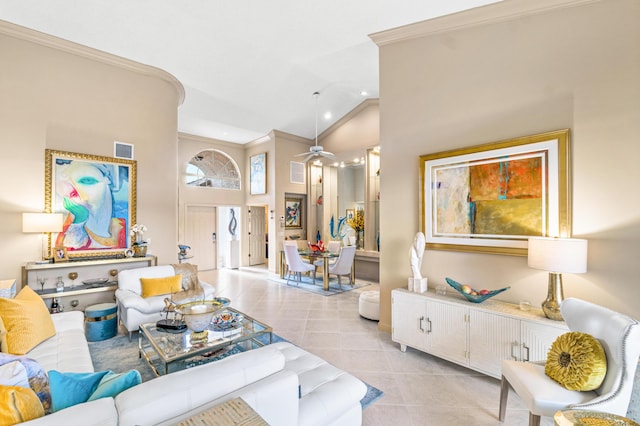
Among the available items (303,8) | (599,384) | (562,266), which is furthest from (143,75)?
(599,384)

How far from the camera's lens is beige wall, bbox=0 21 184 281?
134 inches

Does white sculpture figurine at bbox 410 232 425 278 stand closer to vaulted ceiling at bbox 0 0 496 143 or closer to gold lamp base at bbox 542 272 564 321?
gold lamp base at bbox 542 272 564 321

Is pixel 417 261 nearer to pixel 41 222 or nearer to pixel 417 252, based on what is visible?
pixel 417 252

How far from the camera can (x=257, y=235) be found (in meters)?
8.90

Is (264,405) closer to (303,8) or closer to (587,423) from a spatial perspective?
(587,423)

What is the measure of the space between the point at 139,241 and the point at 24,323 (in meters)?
→ 2.07

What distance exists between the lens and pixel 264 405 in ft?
4.12

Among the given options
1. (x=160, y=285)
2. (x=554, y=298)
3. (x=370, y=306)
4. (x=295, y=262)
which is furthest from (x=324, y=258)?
(x=554, y=298)

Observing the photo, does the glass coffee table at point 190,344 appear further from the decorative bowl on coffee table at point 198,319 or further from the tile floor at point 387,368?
the tile floor at point 387,368

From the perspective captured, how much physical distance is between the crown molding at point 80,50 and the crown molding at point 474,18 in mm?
3492

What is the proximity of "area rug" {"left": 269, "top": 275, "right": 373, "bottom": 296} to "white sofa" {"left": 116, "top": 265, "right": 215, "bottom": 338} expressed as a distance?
2385mm

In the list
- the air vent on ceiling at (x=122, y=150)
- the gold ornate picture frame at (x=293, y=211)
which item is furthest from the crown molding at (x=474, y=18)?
the gold ornate picture frame at (x=293, y=211)

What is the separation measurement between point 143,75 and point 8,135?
6.30 ft

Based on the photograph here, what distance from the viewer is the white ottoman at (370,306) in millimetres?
3947
